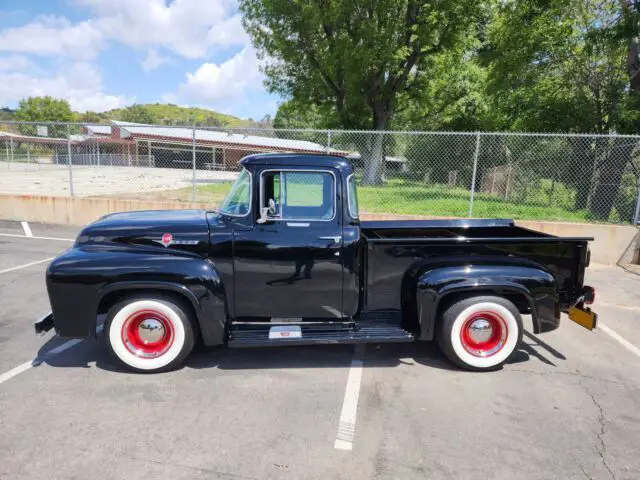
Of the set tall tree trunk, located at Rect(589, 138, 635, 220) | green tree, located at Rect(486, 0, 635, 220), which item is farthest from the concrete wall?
green tree, located at Rect(486, 0, 635, 220)

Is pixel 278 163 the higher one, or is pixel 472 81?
pixel 472 81

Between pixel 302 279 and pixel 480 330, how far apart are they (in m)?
1.75

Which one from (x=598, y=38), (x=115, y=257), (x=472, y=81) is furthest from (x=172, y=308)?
(x=472, y=81)

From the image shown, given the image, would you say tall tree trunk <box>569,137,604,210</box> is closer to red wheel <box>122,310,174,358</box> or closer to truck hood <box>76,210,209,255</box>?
truck hood <box>76,210,209,255</box>

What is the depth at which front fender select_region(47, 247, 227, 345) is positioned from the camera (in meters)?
3.71

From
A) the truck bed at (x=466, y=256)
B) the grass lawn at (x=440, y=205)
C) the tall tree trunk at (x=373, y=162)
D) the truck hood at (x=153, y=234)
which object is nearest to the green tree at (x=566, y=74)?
the grass lawn at (x=440, y=205)

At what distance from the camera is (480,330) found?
13.4 ft

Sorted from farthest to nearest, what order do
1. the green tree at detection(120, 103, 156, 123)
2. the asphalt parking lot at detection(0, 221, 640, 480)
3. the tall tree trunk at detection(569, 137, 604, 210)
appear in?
1. the green tree at detection(120, 103, 156, 123)
2. the tall tree trunk at detection(569, 137, 604, 210)
3. the asphalt parking lot at detection(0, 221, 640, 480)

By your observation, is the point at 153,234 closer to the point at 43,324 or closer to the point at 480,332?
the point at 43,324

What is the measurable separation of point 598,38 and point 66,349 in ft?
45.2

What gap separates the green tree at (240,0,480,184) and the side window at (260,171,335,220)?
12.1m

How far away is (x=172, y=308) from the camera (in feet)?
12.6

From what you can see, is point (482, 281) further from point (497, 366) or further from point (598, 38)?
point (598, 38)

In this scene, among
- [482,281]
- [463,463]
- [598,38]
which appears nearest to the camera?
[463,463]
